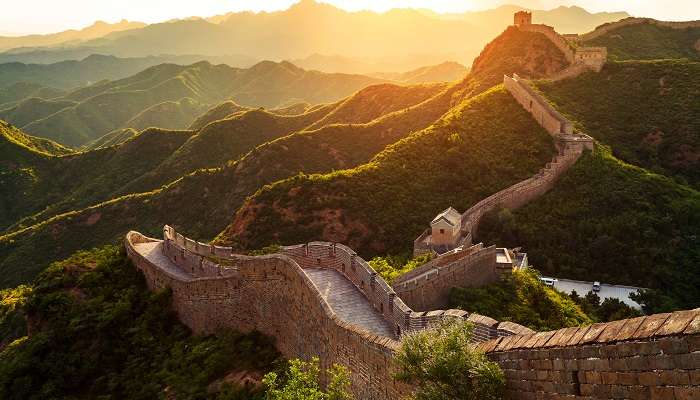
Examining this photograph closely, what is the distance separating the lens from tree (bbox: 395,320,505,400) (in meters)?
7.40

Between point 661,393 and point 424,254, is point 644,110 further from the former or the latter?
point 661,393

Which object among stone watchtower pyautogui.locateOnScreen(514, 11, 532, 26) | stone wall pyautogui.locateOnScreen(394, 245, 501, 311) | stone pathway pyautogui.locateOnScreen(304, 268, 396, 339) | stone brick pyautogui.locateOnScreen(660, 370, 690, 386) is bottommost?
stone wall pyautogui.locateOnScreen(394, 245, 501, 311)

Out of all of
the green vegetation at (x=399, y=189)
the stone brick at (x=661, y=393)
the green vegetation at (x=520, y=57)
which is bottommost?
the green vegetation at (x=399, y=189)

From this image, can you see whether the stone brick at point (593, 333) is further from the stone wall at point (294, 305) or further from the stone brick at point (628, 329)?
the stone wall at point (294, 305)

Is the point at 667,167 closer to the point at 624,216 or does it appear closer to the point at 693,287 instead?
the point at 624,216

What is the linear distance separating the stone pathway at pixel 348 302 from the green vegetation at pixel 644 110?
34.1 m

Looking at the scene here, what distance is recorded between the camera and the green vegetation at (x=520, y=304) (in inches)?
790

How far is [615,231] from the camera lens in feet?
118

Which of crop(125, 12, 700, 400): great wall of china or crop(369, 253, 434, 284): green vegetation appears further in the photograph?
crop(369, 253, 434, 284): green vegetation

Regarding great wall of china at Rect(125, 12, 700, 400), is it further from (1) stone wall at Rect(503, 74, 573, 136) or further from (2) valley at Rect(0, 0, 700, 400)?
(1) stone wall at Rect(503, 74, 573, 136)

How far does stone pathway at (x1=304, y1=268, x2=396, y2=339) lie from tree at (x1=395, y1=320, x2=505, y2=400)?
7.52 m

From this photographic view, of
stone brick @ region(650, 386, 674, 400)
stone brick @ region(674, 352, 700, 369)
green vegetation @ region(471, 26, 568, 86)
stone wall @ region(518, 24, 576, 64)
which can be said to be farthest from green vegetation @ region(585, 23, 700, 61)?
stone brick @ region(674, 352, 700, 369)

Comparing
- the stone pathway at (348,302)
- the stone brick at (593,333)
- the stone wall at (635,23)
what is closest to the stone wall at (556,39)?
the stone wall at (635,23)

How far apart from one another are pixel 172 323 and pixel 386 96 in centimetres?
7438
